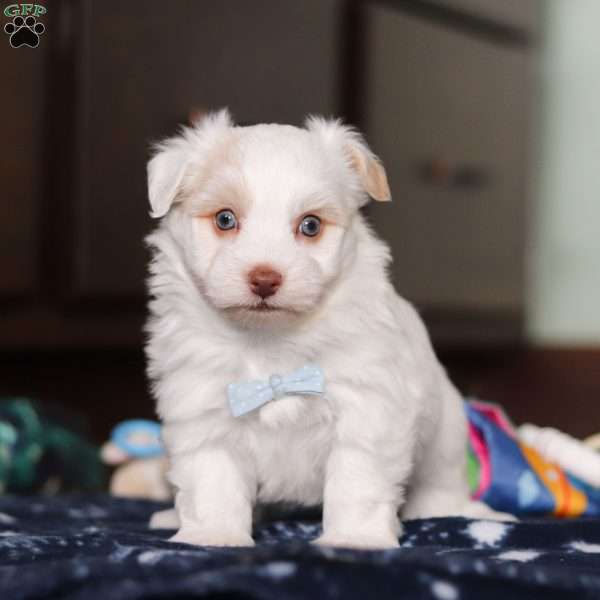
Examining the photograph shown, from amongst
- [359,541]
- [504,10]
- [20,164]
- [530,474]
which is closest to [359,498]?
[359,541]

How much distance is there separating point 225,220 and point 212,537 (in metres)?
0.44

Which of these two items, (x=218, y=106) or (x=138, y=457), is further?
(x=218, y=106)

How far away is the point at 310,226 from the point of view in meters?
1.57

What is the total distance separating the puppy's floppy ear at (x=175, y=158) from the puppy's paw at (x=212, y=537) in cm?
46

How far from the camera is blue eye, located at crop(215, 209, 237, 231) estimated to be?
5.10 feet

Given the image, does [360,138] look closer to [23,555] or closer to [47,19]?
[23,555]

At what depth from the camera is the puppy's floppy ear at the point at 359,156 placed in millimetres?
1675

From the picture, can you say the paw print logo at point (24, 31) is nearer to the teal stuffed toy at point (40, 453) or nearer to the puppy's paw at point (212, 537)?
the teal stuffed toy at point (40, 453)

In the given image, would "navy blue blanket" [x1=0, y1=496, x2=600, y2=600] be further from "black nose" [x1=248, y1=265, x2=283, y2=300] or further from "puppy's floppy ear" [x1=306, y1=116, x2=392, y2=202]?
"puppy's floppy ear" [x1=306, y1=116, x2=392, y2=202]

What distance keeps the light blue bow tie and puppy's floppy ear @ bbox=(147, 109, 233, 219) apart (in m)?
0.28

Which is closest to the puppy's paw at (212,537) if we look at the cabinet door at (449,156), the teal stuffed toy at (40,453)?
the teal stuffed toy at (40,453)

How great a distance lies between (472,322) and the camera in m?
3.95

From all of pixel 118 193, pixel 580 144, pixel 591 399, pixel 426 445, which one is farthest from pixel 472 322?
pixel 426 445

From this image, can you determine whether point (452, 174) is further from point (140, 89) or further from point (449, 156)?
point (140, 89)
